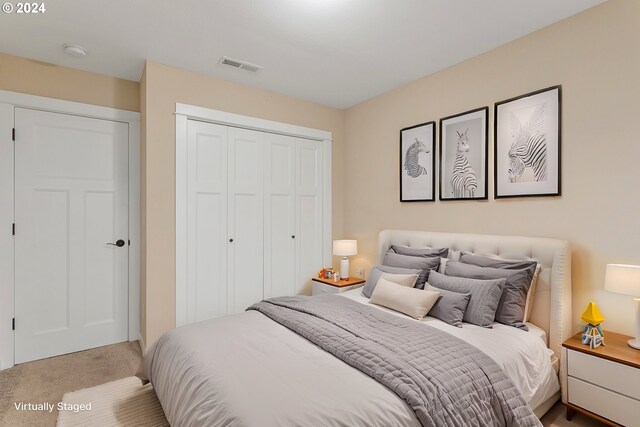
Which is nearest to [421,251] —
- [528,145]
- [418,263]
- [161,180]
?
[418,263]

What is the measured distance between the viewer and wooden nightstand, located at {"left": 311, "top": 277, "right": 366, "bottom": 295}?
A: 140 inches

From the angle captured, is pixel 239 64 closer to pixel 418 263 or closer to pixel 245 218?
pixel 245 218

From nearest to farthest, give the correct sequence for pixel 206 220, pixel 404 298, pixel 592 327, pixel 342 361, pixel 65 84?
pixel 342 361
pixel 592 327
pixel 404 298
pixel 65 84
pixel 206 220

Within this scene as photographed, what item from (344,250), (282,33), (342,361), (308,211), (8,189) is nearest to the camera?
(342,361)

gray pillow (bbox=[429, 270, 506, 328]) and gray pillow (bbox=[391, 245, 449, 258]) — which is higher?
gray pillow (bbox=[391, 245, 449, 258])

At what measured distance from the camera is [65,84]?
302 cm

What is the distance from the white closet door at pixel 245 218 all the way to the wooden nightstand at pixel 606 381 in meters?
2.70

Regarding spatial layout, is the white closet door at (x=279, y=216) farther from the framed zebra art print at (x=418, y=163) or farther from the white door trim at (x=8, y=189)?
the white door trim at (x=8, y=189)

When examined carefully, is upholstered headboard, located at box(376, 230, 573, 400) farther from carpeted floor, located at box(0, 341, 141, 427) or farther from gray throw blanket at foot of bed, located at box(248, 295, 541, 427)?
carpeted floor, located at box(0, 341, 141, 427)

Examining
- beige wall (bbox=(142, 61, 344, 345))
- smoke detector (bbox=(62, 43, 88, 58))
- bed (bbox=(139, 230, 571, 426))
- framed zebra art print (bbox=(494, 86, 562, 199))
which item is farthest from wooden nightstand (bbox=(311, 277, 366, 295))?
smoke detector (bbox=(62, 43, 88, 58))

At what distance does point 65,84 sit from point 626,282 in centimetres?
446

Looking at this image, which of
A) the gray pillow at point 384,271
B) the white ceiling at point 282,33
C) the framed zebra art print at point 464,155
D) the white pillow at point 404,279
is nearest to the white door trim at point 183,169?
the white ceiling at point 282,33

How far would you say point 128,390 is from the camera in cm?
242

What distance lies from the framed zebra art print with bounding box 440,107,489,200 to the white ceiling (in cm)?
54
